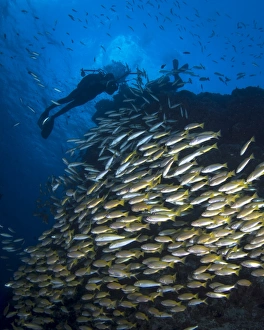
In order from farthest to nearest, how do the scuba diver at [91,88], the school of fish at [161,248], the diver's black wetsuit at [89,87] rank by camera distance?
1. the diver's black wetsuit at [89,87]
2. the scuba diver at [91,88]
3. the school of fish at [161,248]

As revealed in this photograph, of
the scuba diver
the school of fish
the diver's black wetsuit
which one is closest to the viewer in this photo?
the school of fish

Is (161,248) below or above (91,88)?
below

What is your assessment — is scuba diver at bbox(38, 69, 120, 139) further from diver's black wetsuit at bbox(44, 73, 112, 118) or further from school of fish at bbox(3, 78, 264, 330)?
school of fish at bbox(3, 78, 264, 330)

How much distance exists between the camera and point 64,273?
23.6 ft

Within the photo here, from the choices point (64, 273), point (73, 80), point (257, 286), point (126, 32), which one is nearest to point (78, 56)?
point (73, 80)

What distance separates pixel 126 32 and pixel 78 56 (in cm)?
586

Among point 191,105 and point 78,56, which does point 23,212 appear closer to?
point 78,56

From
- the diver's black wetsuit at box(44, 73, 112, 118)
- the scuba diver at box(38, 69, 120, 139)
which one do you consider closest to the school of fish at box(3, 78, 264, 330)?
the scuba diver at box(38, 69, 120, 139)

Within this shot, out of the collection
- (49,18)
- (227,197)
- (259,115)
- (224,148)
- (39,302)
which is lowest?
(39,302)

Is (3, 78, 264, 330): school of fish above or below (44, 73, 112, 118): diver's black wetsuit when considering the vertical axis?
A: below

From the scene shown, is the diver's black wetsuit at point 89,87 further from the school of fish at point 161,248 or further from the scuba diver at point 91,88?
the school of fish at point 161,248

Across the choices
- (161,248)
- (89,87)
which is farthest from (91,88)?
(161,248)

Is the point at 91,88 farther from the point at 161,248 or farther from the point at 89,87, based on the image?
the point at 161,248

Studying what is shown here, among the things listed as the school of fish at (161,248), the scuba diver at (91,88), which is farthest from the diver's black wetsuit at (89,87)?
the school of fish at (161,248)
